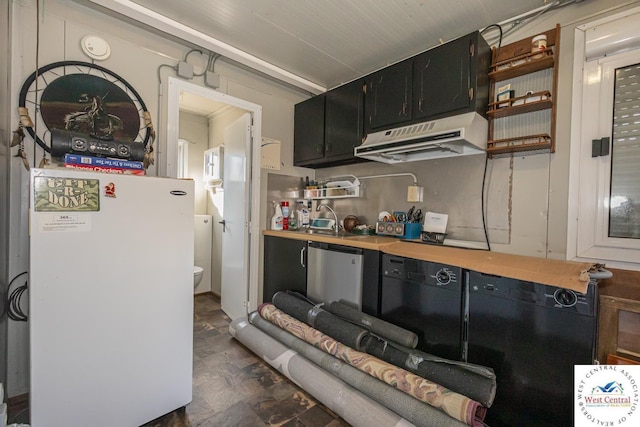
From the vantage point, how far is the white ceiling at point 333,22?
184cm

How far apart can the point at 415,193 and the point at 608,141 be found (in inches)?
46.1

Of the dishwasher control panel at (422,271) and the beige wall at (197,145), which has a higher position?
the beige wall at (197,145)

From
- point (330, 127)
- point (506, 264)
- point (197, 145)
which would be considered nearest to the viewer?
point (506, 264)

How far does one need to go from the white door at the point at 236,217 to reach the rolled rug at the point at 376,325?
45.2 inches

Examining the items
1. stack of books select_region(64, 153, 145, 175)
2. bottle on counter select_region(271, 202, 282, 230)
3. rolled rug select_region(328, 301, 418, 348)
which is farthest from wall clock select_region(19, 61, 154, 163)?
rolled rug select_region(328, 301, 418, 348)

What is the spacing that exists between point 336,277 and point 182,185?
1337 millimetres

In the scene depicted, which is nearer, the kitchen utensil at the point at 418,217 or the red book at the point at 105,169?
the red book at the point at 105,169

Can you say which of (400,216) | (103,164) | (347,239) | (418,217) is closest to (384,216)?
(400,216)

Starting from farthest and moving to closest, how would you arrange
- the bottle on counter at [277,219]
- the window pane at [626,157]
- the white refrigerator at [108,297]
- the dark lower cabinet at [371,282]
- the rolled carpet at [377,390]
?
the bottle on counter at [277,219]
the dark lower cabinet at [371,282]
the window pane at [626,157]
the rolled carpet at [377,390]
the white refrigerator at [108,297]

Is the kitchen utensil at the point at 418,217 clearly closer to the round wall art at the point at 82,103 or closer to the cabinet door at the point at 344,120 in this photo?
the cabinet door at the point at 344,120

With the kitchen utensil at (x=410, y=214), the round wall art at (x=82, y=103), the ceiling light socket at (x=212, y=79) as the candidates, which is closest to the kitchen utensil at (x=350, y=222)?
the kitchen utensil at (x=410, y=214)

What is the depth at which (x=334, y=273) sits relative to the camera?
227 cm

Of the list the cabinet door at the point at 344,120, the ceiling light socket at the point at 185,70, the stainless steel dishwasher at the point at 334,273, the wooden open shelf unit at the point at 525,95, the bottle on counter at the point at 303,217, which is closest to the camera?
the wooden open shelf unit at the point at 525,95
